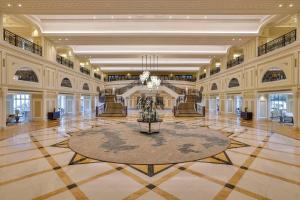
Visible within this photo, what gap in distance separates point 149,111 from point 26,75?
7959mm

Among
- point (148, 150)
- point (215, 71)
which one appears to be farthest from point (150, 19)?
point (215, 71)

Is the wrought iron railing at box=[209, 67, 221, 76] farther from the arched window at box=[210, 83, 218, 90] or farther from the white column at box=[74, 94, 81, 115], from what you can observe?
the white column at box=[74, 94, 81, 115]

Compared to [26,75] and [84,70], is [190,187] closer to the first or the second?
[26,75]

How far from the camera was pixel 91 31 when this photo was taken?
35.6 ft

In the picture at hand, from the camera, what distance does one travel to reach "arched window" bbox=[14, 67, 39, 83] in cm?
957

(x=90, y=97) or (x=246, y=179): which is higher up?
(x=90, y=97)

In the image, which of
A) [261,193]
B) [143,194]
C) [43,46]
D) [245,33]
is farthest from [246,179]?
[43,46]

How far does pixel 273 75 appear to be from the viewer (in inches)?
412

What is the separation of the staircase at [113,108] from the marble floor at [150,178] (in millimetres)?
10770

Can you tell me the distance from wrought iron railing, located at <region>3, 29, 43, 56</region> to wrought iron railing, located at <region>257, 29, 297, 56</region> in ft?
47.9
